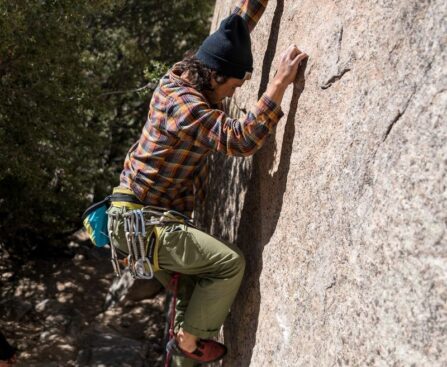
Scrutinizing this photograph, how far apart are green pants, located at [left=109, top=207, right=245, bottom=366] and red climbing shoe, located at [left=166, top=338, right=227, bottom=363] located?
149 millimetres

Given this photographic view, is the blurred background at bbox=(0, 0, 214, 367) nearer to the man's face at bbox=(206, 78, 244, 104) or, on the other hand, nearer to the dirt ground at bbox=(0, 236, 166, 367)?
the dirt ground at bbox=(0, 236, 166, 367)

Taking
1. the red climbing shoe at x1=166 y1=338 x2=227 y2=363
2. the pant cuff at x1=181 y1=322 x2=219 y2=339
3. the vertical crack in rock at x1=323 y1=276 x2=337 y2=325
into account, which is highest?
the vertical crack in rock at x1=323 y1=276 x2=337 y2=325

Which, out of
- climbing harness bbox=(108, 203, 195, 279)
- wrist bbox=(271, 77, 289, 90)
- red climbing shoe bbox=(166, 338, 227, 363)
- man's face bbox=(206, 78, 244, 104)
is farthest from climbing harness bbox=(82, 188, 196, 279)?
wrist bbox=(271, 77, 289, 90)

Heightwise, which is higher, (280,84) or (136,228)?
(280,84)

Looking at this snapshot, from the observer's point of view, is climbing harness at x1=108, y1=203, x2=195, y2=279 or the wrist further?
climbing harness at x1=108, y1=203, x2=195, y2=279

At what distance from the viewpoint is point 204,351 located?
3.73 meters

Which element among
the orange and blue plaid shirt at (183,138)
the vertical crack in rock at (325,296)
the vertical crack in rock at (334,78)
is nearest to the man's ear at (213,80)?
the orange and blue plaid shirt at (183,138)

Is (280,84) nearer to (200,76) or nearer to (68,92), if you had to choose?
(200,76)

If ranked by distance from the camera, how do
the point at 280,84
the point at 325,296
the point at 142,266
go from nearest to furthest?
the point at 325,296 → the point at 280,84 → the point at 142,266

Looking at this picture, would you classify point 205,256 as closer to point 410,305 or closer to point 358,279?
point 358,279

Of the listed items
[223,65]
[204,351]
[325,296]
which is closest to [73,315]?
[204,351]

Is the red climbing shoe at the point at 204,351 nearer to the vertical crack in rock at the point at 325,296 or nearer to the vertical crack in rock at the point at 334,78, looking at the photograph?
the vertical crack in rock at the point at 325,296

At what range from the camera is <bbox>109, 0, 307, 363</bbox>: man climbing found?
309 centimetres

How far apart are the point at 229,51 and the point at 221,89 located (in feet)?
0.82
